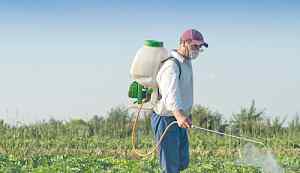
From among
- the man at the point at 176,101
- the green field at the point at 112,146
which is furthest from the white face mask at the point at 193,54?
the green field at the point at 112,146

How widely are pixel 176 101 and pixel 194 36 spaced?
64cm

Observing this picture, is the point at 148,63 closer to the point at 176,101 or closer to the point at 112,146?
the point at 176,101

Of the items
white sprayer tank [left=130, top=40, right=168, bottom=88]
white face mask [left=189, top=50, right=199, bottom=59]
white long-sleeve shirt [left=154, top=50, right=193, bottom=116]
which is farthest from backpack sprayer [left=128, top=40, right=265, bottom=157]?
white face mask [left=189, top=50, right=199, bottom=59]

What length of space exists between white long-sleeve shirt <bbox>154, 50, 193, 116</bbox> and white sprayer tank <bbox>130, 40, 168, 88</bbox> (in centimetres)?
12

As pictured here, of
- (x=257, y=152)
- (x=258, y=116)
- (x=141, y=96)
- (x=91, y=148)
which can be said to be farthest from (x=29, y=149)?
(x=257, y=152)

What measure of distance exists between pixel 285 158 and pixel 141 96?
18.0ft

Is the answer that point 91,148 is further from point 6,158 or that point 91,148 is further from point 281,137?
point 281,137

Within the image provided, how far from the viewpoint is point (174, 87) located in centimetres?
647

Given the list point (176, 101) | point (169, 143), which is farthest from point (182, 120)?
point (169, 143)

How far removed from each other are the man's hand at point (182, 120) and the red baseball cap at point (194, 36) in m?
0.68

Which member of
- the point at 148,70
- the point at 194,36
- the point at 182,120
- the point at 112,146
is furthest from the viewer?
the point at 112,146

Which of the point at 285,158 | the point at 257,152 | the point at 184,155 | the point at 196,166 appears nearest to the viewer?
the point at 257,152

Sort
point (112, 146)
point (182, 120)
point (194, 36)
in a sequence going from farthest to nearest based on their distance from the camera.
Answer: point (112, 146), point (194, 36), point (182, 120)

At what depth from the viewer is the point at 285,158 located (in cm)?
1198
